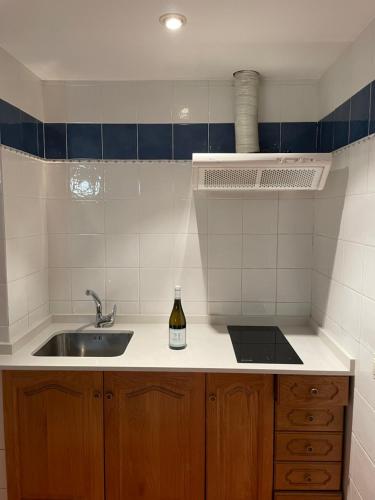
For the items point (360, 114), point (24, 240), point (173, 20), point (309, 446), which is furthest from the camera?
point (24, 240)

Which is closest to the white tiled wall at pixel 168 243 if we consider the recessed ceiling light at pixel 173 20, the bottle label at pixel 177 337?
the bottle label at pixel 177 337

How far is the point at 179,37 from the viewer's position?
1492 millimetres

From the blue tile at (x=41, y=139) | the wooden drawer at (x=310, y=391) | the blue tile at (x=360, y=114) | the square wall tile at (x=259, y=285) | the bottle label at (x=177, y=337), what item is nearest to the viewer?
the blue tile at (x=360, y=114)

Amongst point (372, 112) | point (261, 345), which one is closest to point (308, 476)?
point (261, 345)

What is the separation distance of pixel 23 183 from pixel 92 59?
0.69 metres

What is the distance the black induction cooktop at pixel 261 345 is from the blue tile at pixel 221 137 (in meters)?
1.01

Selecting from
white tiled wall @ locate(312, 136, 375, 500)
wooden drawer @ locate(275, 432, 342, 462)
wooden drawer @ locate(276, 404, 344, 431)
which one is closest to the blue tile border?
white tiled wall @ locate(312, 136, 375, 500)

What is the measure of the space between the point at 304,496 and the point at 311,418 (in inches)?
14.3

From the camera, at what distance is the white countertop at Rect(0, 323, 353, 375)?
154 cm

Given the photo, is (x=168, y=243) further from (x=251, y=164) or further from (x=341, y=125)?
(x=341, y=125)

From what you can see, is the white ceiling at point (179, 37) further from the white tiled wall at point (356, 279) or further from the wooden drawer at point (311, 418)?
the wooden drawer at point (311, 418)

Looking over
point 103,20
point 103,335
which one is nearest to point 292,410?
point 103,335

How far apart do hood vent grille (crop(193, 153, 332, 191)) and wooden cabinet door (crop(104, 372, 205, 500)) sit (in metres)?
0.90

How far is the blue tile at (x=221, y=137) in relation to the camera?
200cm
